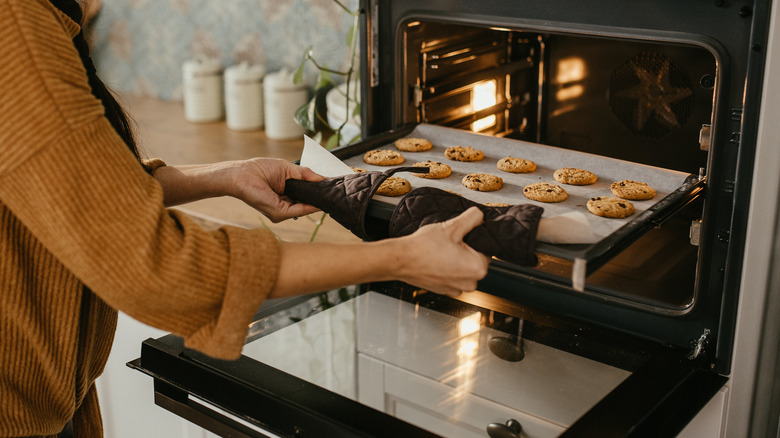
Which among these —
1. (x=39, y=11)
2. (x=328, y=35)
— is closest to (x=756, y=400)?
(x=39, y=11)

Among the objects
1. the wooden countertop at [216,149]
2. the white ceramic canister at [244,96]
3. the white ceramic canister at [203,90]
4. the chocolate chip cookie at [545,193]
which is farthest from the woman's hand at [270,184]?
the white ceramic canister at [203,90]

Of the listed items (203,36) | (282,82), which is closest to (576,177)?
(282,82)

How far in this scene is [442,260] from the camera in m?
0.92

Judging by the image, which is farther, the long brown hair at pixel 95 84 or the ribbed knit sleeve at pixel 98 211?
the long brown hair at pixel 95 84

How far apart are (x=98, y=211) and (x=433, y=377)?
580 millimetres

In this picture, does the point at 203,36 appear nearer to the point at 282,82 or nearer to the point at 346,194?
the point at 282,82

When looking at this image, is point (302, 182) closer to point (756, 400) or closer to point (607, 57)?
point (607, 57)

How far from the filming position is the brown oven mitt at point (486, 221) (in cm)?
94

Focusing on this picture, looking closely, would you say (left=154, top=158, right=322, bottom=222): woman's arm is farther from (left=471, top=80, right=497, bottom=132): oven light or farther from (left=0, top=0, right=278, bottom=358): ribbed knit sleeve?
(left=471, top=80, right=497, bottom=132): oven light

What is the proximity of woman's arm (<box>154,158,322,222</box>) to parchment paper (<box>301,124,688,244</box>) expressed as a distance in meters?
0.07

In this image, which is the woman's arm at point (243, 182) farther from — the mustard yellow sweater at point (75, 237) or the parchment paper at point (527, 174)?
the mustard yellow sweater at point (75, 237)

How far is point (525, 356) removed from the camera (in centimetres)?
120

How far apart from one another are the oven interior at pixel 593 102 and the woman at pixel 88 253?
446mm

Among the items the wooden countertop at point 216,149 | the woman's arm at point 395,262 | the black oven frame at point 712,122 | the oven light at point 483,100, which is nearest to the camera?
the woman's arm at point 395,262
